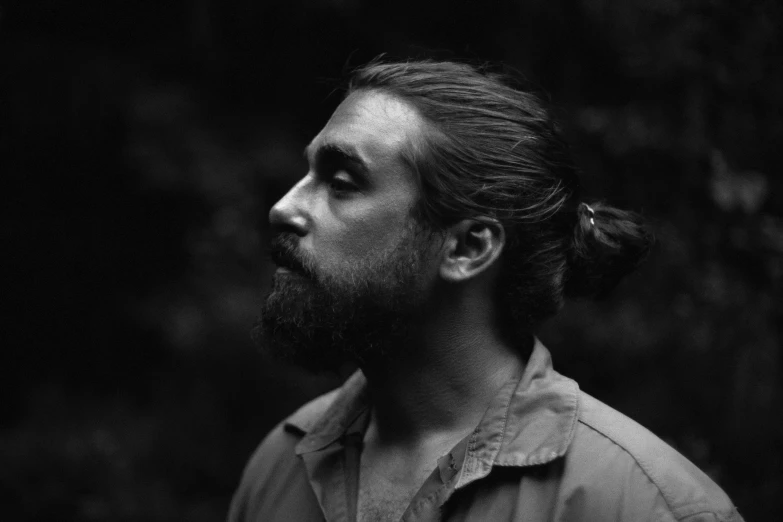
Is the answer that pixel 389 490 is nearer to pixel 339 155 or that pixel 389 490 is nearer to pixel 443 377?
pixel 443 377

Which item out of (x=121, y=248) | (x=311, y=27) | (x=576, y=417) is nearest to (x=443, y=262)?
(x=576, y=417)

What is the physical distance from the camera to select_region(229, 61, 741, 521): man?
6.61ft

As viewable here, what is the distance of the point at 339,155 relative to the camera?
212 cm

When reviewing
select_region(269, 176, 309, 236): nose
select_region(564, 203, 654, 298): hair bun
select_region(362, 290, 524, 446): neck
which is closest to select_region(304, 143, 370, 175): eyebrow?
select_region(269, 176, 309, 236): nose

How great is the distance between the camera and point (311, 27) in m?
4.03

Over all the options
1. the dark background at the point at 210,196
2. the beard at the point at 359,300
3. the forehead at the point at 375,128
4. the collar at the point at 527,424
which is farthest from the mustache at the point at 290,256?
the dark background at the point at 210,196

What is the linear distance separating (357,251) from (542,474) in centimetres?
74

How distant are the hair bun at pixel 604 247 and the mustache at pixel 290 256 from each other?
30.7 inches

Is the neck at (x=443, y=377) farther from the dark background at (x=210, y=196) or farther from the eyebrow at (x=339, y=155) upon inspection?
the dark background at (x=210, y=196)

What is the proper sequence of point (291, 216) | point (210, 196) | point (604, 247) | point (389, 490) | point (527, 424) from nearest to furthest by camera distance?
point (527, 424) → point (389, 490) → point (291, 216) → point (604, 247) → point (210, 196)

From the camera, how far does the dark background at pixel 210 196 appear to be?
10.2 ft

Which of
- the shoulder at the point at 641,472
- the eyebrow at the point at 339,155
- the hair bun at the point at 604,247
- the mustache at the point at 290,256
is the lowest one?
the shoulder at the point at 641,472

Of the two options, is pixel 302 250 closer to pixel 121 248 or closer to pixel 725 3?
pixel 725 3

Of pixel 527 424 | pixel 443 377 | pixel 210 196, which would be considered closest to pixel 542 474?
pixel 527 424
